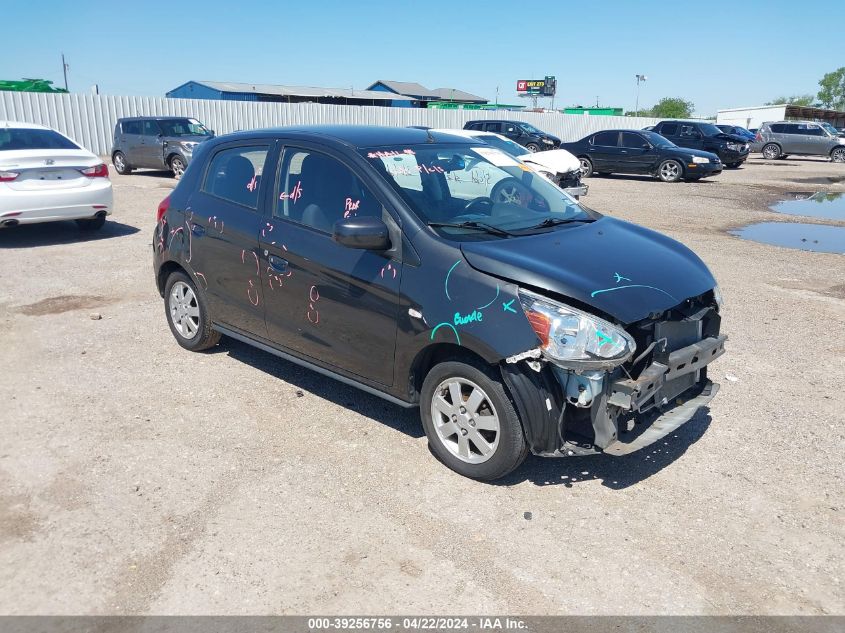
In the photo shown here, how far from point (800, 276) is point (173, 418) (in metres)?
8.11

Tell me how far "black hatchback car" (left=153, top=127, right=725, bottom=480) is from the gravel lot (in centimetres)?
38

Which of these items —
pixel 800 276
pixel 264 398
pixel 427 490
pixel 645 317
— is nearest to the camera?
pixel 645 317

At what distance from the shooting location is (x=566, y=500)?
3861 millimetres

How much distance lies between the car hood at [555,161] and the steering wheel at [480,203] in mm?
Result: 9949

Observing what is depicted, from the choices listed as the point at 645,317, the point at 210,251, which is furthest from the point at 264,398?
the point at 645,317

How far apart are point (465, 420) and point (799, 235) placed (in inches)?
445

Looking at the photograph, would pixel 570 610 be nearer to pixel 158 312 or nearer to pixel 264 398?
pixel 264 398

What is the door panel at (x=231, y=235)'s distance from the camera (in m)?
5.01

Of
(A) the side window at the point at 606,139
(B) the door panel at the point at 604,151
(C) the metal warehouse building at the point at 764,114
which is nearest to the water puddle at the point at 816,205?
(B) the door panel at the point at 604,151

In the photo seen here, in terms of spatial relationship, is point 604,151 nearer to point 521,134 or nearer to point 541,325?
point 521,134

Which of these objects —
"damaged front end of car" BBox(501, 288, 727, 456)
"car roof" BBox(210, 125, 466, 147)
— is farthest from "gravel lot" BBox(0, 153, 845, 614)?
"car roof" BBox(210, 125, 466, 147)

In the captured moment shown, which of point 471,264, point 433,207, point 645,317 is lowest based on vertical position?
point 645,317

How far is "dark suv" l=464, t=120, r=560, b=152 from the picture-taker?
2558 centimetres

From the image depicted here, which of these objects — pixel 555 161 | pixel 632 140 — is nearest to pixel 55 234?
pixel 555 161
